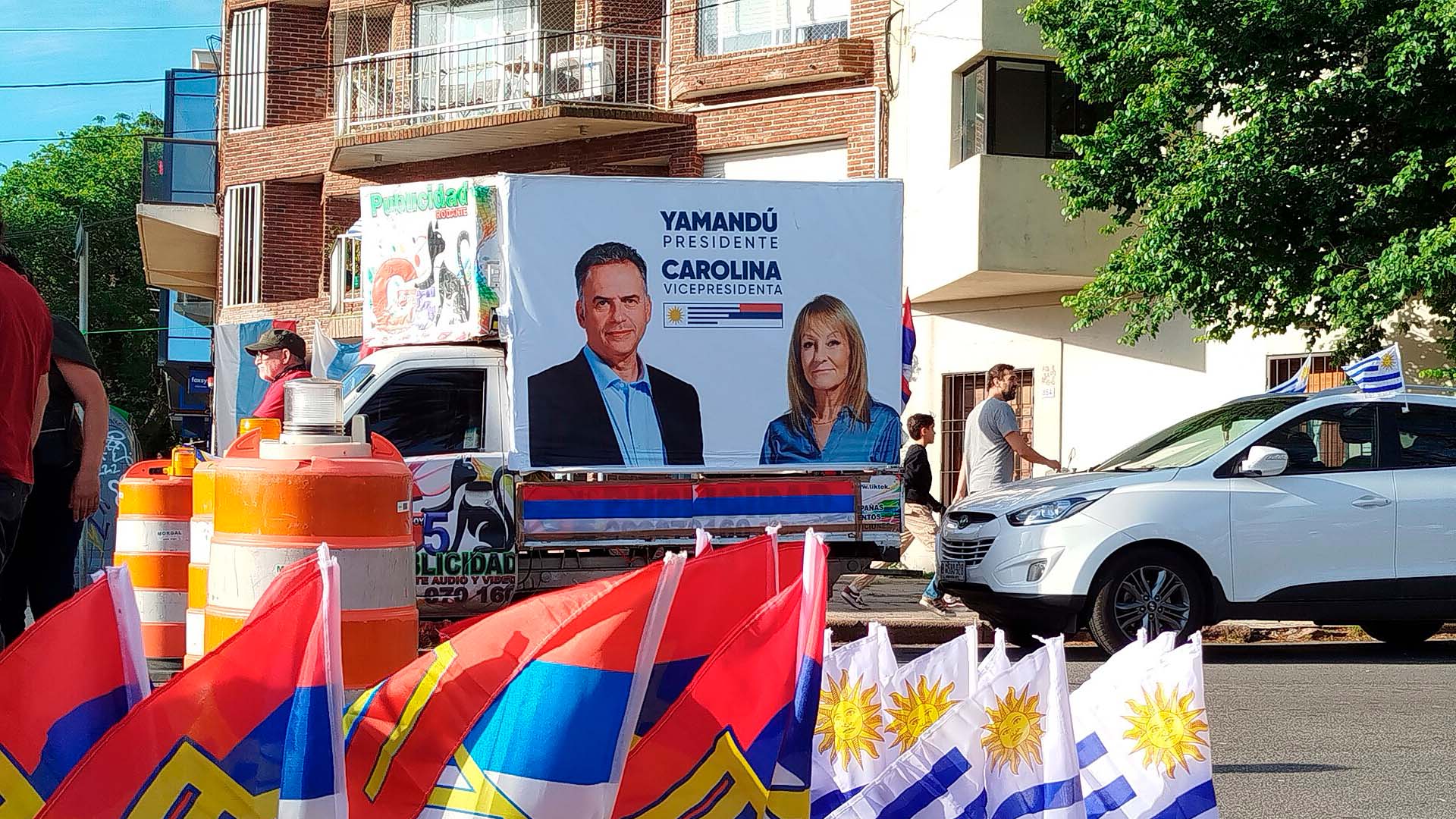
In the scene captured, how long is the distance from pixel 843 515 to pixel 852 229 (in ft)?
6.05

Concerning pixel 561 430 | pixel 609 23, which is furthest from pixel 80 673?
pixel 609 23

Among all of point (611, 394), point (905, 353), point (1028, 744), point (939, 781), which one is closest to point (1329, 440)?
point (905, 353)

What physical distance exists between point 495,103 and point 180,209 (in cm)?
1027

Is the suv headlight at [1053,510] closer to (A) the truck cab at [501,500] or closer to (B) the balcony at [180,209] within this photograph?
(A) the truck cab at [501,500]

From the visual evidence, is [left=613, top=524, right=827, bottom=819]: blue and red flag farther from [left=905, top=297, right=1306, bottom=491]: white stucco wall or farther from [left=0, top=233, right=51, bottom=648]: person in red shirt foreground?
[left=905, top=297, right=1306, bottom=491]: white stucco wall

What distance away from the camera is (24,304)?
193 inches

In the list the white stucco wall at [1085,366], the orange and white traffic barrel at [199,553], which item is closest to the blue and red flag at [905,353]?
the orange and white traffic barrel at [199,553]

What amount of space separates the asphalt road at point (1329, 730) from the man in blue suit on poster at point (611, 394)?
2.22 meters

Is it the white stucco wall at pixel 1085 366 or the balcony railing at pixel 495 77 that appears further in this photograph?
the balcony railing at pixel 495 77

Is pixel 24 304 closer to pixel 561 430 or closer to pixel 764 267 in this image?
pixel 561 430

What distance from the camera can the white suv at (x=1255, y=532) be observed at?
10039 millimetres

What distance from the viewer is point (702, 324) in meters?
9.82

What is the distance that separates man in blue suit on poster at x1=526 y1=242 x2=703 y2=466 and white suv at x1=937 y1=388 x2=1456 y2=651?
2.33 metres

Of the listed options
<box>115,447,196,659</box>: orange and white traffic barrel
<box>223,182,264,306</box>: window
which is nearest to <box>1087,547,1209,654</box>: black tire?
<box>115,447,196,659</box>: orange and white traffic barrel
